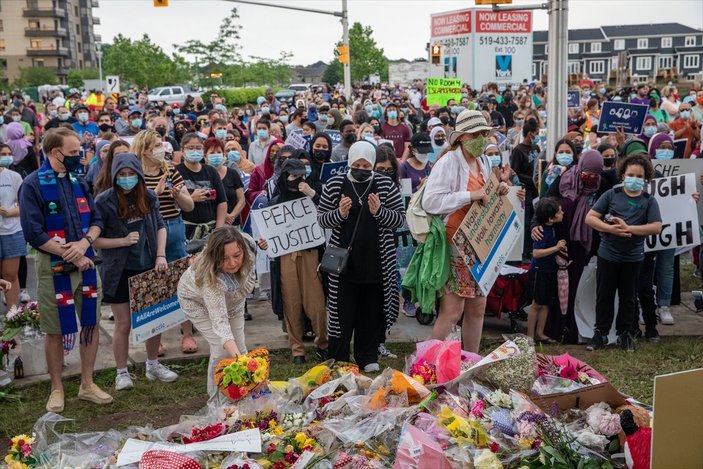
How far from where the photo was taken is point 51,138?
A: 6.00 m

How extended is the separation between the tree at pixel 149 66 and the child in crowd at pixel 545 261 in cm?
5963

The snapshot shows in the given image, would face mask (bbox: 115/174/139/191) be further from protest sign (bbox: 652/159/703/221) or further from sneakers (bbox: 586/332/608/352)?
protest sign (bbox: 652/159/703/221)

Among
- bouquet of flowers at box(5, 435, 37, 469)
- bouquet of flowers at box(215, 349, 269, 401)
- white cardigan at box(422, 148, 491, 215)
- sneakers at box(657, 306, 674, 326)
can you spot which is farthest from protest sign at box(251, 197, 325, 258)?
sneakers at box(657, 306, 674, 326)

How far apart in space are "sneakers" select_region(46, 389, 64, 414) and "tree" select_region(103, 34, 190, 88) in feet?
198

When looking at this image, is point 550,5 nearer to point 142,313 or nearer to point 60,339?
A: point 142,313

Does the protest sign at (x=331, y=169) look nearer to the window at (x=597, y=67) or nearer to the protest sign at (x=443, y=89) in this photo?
the protest sign at (x=443, y=89)

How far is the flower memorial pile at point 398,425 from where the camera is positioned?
14.0ft

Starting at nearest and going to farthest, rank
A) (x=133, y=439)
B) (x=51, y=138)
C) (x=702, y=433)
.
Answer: (x=702, y=433), (x=133, y=439), (x=51, y=138)

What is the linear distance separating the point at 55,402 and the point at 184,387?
1.07 metres

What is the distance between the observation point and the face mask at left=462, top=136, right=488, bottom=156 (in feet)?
20.7

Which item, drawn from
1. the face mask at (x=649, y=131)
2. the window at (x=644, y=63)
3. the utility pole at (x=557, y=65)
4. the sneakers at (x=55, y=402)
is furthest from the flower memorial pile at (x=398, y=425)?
the window at (x=644, y=63)

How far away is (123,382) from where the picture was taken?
6793mm

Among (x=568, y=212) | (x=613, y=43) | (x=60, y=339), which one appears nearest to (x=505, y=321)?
(x=568, y=212)

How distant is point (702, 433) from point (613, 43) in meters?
123
